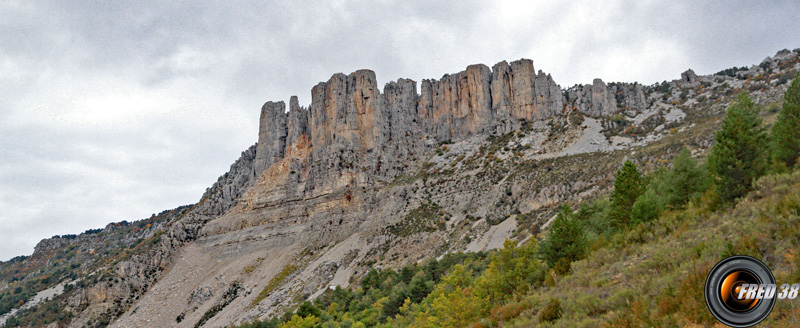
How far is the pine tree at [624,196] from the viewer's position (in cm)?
2378

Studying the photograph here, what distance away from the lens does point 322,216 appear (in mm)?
88375

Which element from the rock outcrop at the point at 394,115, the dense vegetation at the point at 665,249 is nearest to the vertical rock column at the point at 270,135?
the rock outcrop at the point at 394,115

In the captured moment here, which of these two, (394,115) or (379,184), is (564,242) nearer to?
(379,184)

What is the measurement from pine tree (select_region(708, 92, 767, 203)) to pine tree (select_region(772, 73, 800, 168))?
0.62 metres

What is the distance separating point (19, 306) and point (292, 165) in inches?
2427

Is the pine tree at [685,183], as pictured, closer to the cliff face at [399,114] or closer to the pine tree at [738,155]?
the pine tree at [738,155]

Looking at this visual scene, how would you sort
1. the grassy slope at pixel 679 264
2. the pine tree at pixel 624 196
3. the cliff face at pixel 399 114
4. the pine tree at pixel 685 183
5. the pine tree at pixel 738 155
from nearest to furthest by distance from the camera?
the grassy slope at pixel 679 264 → the pine tree at pixel 738 155 → the pine tree at pixel 685 183 → the pine tree at pixel 624 196 → the cliff face at pixel 399 114

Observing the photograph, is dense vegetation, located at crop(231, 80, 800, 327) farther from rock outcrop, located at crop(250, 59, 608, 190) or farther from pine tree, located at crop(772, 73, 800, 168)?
rock outcrop, located at crop(250, 59, 608, 190)

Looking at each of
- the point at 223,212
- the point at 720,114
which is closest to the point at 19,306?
the point at 223,212

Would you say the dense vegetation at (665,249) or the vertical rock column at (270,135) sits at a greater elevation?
the vertical rock column at (270,135)

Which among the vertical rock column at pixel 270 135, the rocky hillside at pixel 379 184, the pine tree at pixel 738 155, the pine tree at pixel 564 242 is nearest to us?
the pine tree at pixel 738 155

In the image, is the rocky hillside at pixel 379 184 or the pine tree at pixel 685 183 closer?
the pine tree at pixel 685 183

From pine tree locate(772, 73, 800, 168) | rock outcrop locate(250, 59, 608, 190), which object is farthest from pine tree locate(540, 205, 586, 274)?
rock outcrop locate(250, 59, 608, 190)

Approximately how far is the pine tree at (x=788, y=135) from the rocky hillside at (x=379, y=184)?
1316 inches
